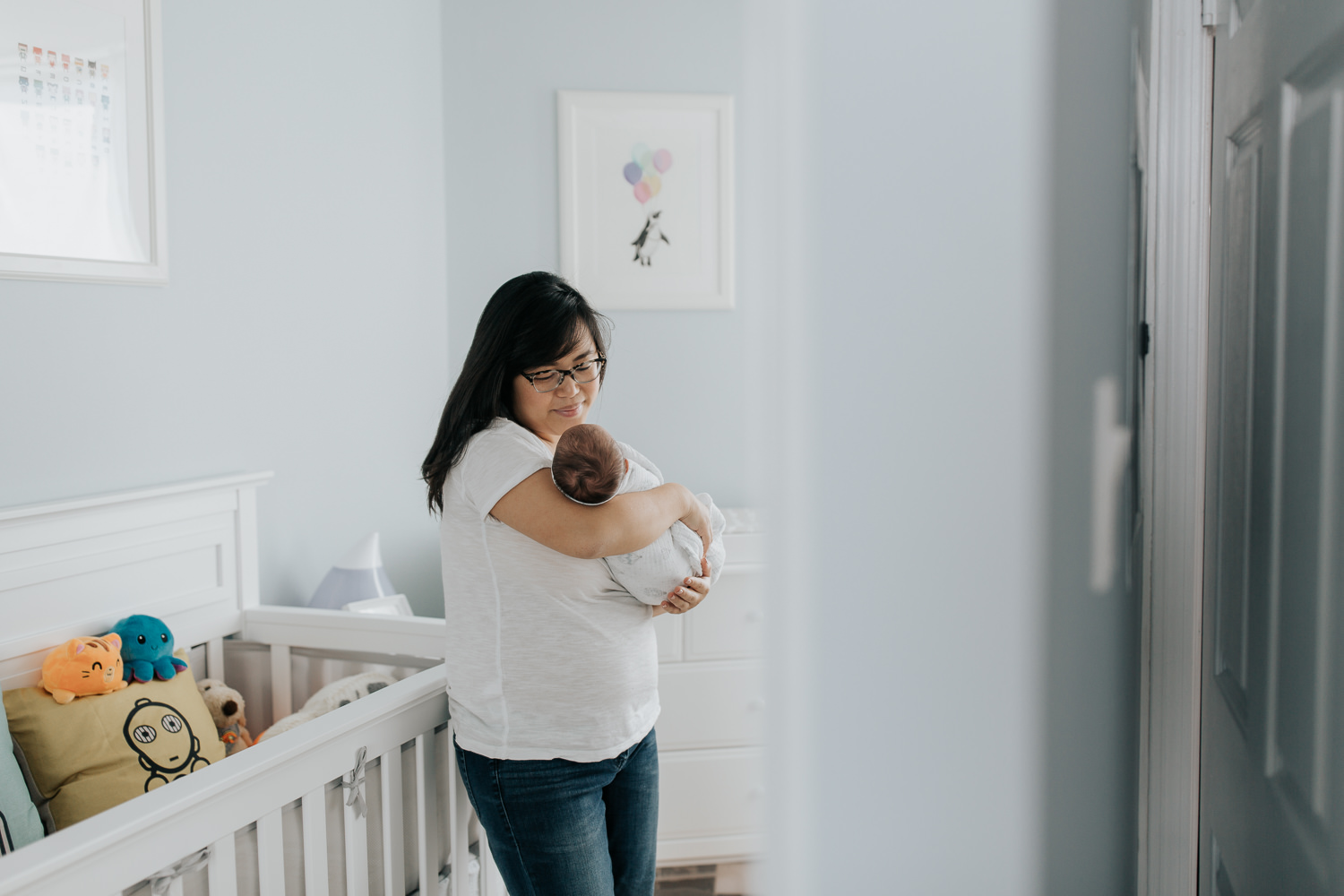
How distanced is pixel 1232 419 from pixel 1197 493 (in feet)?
0.21

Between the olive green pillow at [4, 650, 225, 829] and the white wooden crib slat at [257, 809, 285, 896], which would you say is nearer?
the white wooden crib slat at [257, 809, 285, 896]

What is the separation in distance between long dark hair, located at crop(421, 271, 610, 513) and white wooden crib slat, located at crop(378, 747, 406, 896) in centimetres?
43

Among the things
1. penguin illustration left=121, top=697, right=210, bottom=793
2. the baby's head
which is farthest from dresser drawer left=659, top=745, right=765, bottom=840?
the baby's head

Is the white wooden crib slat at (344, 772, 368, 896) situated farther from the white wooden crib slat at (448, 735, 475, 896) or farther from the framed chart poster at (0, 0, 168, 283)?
the framed chart poster at (0, 0, 168, 283)

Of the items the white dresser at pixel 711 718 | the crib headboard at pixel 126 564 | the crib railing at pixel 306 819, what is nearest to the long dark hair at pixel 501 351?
the crib railing at pixel 306 819

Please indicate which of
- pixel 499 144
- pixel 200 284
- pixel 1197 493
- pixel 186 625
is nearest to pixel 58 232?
pixel 200 284

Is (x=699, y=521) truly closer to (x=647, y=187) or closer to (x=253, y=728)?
(x=253, y=728)

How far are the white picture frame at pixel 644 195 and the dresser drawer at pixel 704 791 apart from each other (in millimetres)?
1307

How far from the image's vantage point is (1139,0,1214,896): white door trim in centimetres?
64

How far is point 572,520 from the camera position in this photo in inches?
38.6

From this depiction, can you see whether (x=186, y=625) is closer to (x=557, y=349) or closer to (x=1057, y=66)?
(x=557, y=349)

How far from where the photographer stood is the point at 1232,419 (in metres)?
0.65

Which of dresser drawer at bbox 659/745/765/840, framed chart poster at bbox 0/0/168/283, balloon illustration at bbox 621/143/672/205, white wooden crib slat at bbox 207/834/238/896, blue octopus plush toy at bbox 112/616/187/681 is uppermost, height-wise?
balloon illustration at bbox 621/143/672/205

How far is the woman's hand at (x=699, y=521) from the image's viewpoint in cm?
112
